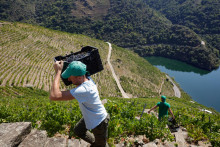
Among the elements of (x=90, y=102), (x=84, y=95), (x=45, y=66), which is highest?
(x=84, y=95)

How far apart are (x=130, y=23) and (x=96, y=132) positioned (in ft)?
389

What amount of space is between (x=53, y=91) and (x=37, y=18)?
129m

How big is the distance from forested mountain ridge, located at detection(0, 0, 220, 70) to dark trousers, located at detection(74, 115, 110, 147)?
92.2 metres

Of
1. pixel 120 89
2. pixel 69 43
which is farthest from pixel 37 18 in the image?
pixel 120 89

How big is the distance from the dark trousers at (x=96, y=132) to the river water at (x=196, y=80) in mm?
58205

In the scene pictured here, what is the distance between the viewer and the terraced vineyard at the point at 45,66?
26094 millimetres

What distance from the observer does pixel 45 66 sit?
32.5 m

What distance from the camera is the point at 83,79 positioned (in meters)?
2.77

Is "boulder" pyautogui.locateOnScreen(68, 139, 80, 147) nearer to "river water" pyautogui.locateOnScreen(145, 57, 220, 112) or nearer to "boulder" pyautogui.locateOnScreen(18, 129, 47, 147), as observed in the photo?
"boulder" pyautogui.locateOnScreen(18, 129, 47, 147)

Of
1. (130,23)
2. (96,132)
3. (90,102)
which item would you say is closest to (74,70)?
(90,102)

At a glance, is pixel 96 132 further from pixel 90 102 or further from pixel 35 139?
pixel 35 139

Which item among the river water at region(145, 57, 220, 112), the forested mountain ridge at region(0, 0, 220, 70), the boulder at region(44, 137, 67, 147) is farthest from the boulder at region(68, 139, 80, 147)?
the forested mountain ridge at region(0, 0, 220, 70)

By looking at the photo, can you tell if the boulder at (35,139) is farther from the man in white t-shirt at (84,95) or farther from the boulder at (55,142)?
the man in white t-shirt at (84,95)

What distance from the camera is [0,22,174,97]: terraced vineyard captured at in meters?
26.1
